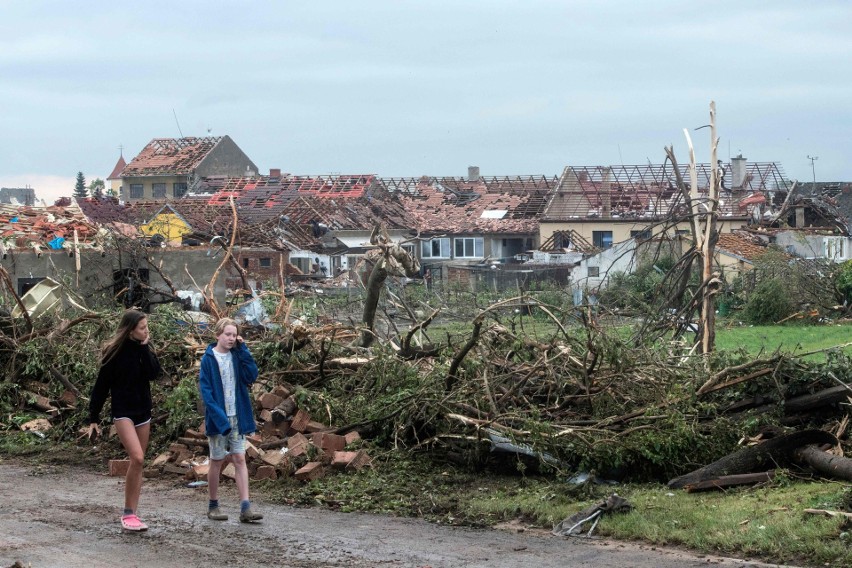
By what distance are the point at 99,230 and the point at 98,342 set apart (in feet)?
23.9

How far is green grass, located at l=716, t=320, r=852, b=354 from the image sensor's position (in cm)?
2439

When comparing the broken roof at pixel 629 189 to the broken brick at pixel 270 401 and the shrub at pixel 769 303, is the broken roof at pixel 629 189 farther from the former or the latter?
the broken brick at pixel 270 401

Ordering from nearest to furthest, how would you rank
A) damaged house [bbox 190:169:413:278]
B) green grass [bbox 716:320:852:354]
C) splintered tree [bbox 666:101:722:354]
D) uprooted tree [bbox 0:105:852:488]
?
uprooted tree [bbox 0:105:852:488] < splintered tree [bbox 666:101:722:354] < green grass [bbox 716:320:852:354] < damaged house [bbox 190:169:413:278]

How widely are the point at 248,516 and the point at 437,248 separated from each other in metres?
50.5

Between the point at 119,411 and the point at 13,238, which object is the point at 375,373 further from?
the point at 13,238

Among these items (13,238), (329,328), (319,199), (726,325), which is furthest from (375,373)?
(319,199)

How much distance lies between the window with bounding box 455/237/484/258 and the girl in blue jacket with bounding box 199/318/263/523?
49.5 m

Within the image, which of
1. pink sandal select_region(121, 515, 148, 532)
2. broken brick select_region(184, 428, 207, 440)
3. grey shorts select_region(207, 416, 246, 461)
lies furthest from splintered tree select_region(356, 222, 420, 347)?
pink sandal select_region(121, 515, 148, 532)

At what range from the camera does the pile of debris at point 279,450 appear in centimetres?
888

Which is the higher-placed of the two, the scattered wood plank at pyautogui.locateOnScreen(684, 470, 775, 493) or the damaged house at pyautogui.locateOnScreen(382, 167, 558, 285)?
the damaged house at pyautogui.locateOnScreen(382, 167, 558, 285)

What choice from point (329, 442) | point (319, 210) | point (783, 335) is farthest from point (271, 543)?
point (319, 210)

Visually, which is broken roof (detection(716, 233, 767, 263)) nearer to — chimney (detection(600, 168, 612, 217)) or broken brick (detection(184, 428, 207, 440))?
chimney (detection(600, 168, 612, 217))

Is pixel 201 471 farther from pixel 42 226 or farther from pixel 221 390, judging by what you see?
pixel 42 226

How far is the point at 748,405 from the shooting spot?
8.80 meters
